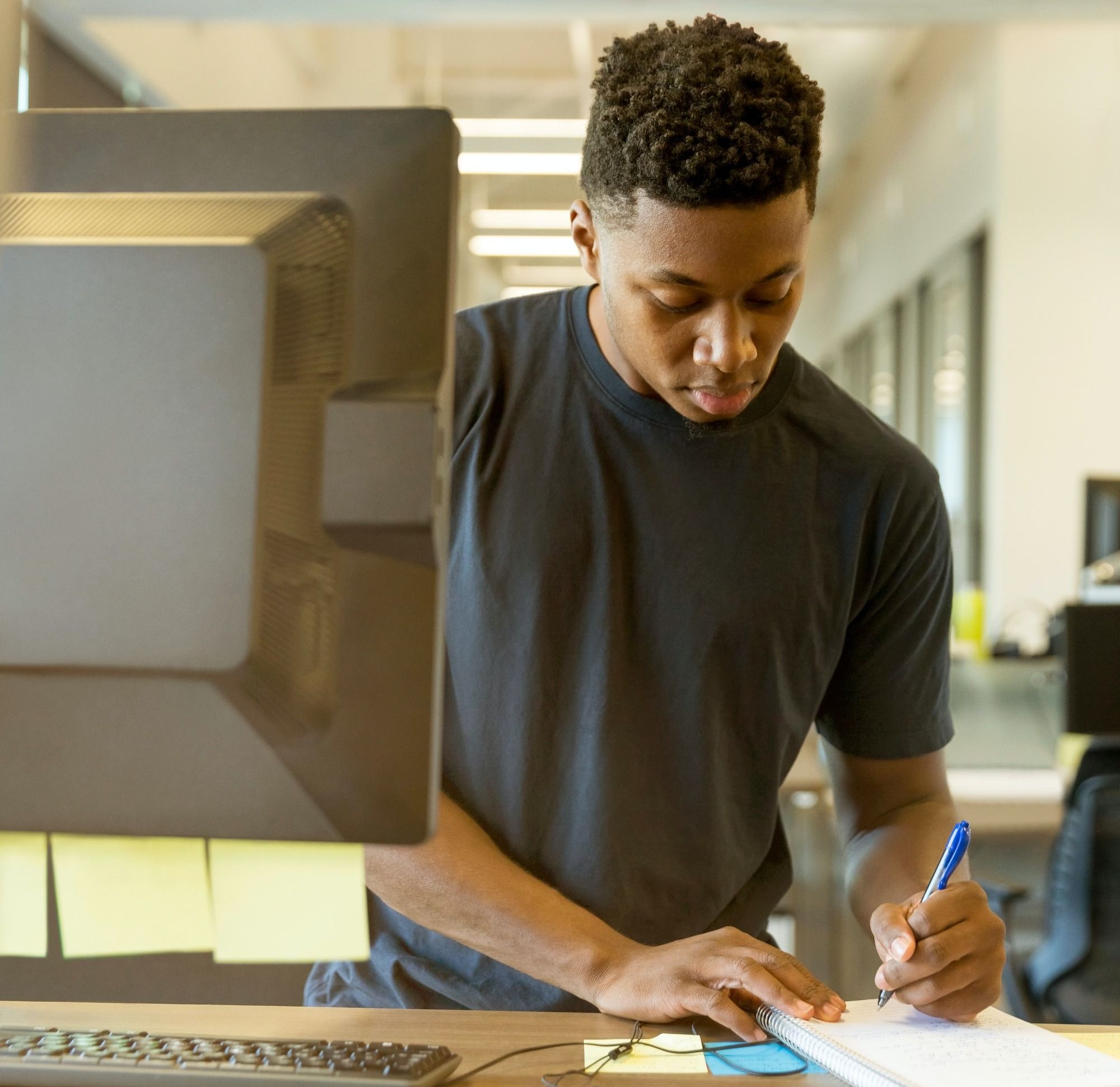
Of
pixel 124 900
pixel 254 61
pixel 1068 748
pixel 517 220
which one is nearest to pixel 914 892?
pixel 124 900

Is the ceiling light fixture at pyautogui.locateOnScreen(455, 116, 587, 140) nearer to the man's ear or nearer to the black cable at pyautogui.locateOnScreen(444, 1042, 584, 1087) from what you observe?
the man's ear

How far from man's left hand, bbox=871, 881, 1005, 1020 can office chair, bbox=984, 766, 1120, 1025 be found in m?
1.43

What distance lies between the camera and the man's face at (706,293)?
924 mm

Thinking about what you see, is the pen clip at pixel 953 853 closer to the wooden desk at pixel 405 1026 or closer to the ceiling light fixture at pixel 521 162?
the wooden desk at pixel 405 1026

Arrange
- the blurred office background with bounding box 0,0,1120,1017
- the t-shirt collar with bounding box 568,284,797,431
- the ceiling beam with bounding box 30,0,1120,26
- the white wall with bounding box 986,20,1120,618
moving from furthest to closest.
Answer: the white wall with bounding box 986,20,1120,618 → the ceiling beam with bounding box 30,0,1120,26 → the blurred office background with bounding box 0,0,1120,1017 → the t-shirt collar with bounding box 568,284,797,431

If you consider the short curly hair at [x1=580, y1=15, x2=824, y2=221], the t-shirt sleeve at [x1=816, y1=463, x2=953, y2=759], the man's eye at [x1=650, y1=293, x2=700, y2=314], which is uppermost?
the short curly hair at [x1=580, y1=15, x2=824, y2=221]

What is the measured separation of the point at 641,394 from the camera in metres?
1.12

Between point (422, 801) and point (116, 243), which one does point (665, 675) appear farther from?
point (116, 243)

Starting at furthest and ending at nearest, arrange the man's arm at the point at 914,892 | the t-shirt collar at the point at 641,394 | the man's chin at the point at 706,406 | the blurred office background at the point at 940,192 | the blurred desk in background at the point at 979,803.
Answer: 1. the blurred office background at the point at 940,192
2. the blurred desk in background at the point at 979,803
3. the t-shirt collar at the point at 641,394
4. the man's chin at the point at 706,406
5. the man's arm at the point at 914,892

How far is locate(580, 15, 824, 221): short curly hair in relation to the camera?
91cm

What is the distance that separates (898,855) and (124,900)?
661mm

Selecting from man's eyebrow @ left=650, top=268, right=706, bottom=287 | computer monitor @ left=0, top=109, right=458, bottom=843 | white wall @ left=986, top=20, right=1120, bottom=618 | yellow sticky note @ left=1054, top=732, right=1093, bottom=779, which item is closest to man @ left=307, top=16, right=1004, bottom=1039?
man's eyebrow @ left=650, top=268, right=706, bottom=287

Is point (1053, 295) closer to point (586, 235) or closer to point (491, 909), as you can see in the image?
point (586, 235)

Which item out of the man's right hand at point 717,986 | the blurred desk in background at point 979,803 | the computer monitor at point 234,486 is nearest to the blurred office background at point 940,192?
the blurred desk in background at point 979,803
